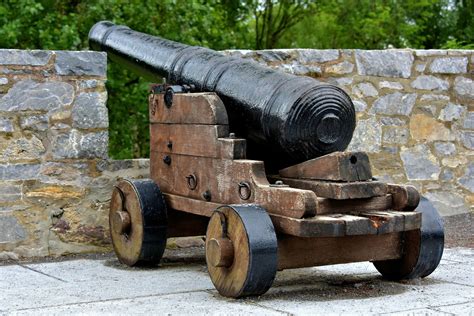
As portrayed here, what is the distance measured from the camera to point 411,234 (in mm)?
5305

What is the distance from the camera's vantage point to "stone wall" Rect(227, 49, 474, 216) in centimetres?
764

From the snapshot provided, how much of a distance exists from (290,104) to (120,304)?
4.40 ft

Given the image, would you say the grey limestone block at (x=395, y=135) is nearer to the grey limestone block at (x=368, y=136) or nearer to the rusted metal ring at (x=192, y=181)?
the grey limestone block at (x=368, y=136)

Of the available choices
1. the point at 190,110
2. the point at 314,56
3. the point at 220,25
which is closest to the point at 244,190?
the point at 190,110

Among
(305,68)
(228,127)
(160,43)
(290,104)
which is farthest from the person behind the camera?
(305,68)

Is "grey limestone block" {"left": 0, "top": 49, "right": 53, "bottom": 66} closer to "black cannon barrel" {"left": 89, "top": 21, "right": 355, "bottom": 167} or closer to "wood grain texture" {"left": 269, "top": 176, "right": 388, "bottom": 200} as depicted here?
"black cannon barrel" {"left": 89, "top": 21, "right": 355, "bottom": 167}

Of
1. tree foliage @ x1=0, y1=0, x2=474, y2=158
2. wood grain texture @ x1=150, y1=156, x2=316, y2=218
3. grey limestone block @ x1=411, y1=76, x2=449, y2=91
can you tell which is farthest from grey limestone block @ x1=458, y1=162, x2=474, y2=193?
wood grain texture @ x1=150, y1=156, x2=316, y2=218

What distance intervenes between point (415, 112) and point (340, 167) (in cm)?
313

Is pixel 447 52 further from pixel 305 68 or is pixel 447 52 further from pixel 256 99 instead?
pixel 256 99

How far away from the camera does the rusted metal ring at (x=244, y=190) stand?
5.12m

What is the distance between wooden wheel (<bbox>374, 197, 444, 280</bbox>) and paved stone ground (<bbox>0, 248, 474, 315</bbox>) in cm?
8

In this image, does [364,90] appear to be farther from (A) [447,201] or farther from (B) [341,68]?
(A) [447,201]

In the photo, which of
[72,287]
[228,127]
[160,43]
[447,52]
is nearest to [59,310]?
[72,287]

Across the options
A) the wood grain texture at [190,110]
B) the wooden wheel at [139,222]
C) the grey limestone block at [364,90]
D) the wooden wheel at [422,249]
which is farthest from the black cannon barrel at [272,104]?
the grey limestone block at [364,90]
